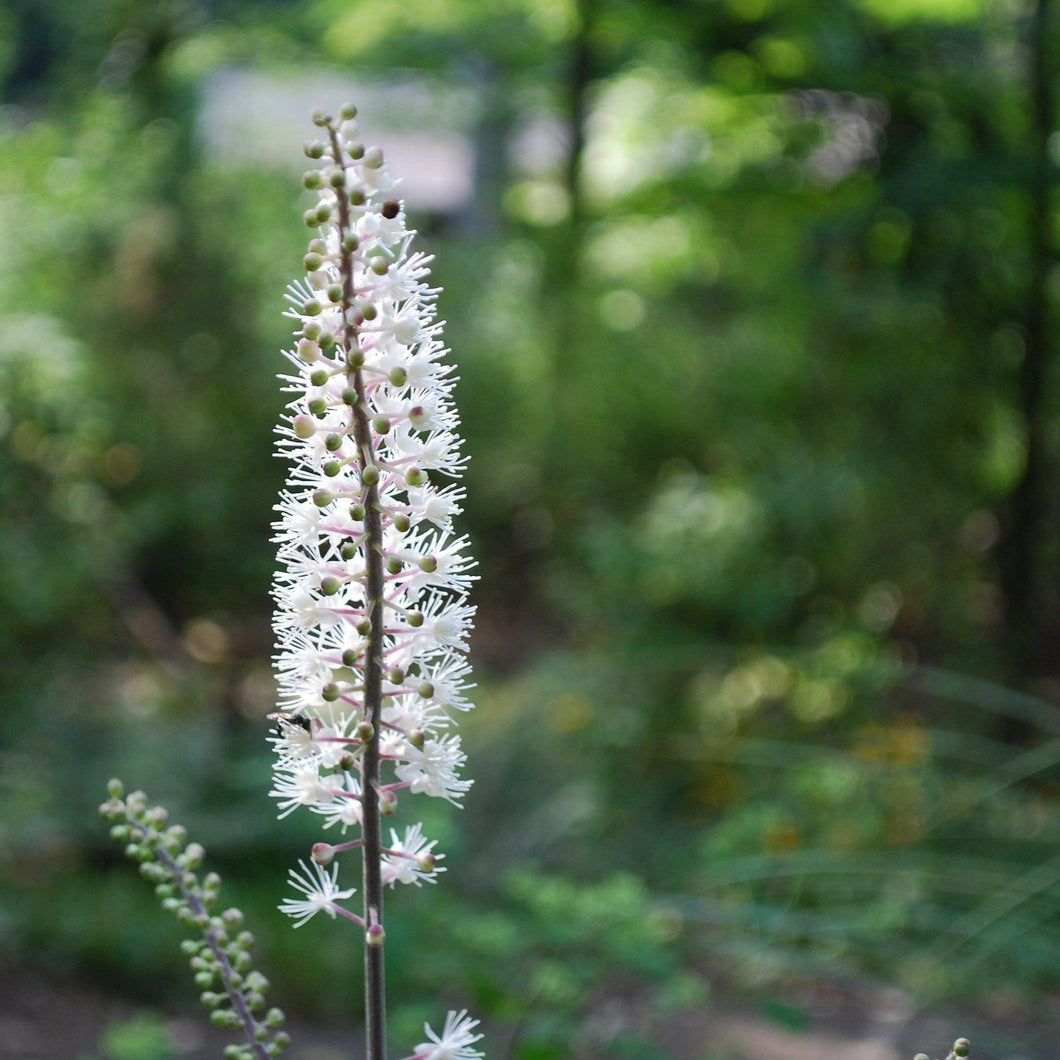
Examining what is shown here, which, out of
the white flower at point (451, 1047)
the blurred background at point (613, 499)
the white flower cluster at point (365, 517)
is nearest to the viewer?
the white flower cluster at point (365, 517)

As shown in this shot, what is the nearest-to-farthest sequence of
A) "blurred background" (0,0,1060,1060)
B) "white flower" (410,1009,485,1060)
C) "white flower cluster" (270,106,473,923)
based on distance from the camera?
1. "white flower cluster" (270,106,473,923)
2. "white flower" (410,1009,485,1060)
3. "blurred background" (0,0,1060,1060)

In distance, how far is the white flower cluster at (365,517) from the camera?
3.66 ft

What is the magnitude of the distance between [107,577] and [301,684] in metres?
5.15

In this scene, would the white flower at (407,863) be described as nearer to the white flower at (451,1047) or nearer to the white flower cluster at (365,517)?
the white flower cluster at (365,517)

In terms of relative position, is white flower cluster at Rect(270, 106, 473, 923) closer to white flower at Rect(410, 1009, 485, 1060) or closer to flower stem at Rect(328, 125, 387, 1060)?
flower stem at Rect(328, 125, 387, 1060)

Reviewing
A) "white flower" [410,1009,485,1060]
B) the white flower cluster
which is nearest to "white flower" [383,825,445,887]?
the white flower cluster

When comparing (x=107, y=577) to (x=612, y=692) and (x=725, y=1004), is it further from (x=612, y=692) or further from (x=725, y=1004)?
(x=725, y=1004)

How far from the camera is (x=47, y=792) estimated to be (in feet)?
15.5

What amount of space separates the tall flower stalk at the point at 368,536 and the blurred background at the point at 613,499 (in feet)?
6.14

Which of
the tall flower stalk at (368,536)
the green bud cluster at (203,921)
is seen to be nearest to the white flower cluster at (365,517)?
the tall flower stalk at (368,536)

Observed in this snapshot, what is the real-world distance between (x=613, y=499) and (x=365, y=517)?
19.4 ft

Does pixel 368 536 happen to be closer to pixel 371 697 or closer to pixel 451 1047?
pixel 371 697

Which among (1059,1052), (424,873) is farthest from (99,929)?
(424,873)

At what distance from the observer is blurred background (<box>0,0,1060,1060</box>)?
4176 mm
